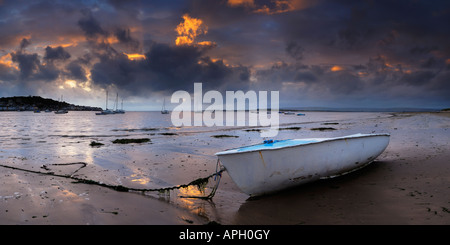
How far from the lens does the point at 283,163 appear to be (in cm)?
634

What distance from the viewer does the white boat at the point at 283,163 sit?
20.1 ft

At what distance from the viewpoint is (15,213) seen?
5.50 meters

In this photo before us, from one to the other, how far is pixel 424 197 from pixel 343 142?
2.33m

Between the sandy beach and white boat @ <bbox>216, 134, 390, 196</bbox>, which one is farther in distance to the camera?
white boat @ <bbox>216, 134, 390, 196</bbox>

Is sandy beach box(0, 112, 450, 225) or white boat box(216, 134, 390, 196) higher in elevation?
white boat box(216, 134, 390, 196)

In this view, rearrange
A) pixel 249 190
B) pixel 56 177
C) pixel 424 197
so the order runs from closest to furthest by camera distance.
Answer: pixel 424 197 → pixel 249 190 → pixel 56 177

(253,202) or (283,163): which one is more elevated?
(283,163)

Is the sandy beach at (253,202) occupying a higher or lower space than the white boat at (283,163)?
lower

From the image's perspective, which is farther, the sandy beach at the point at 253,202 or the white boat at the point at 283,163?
the white boat at the point at 283,163

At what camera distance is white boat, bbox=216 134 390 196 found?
241 inches
